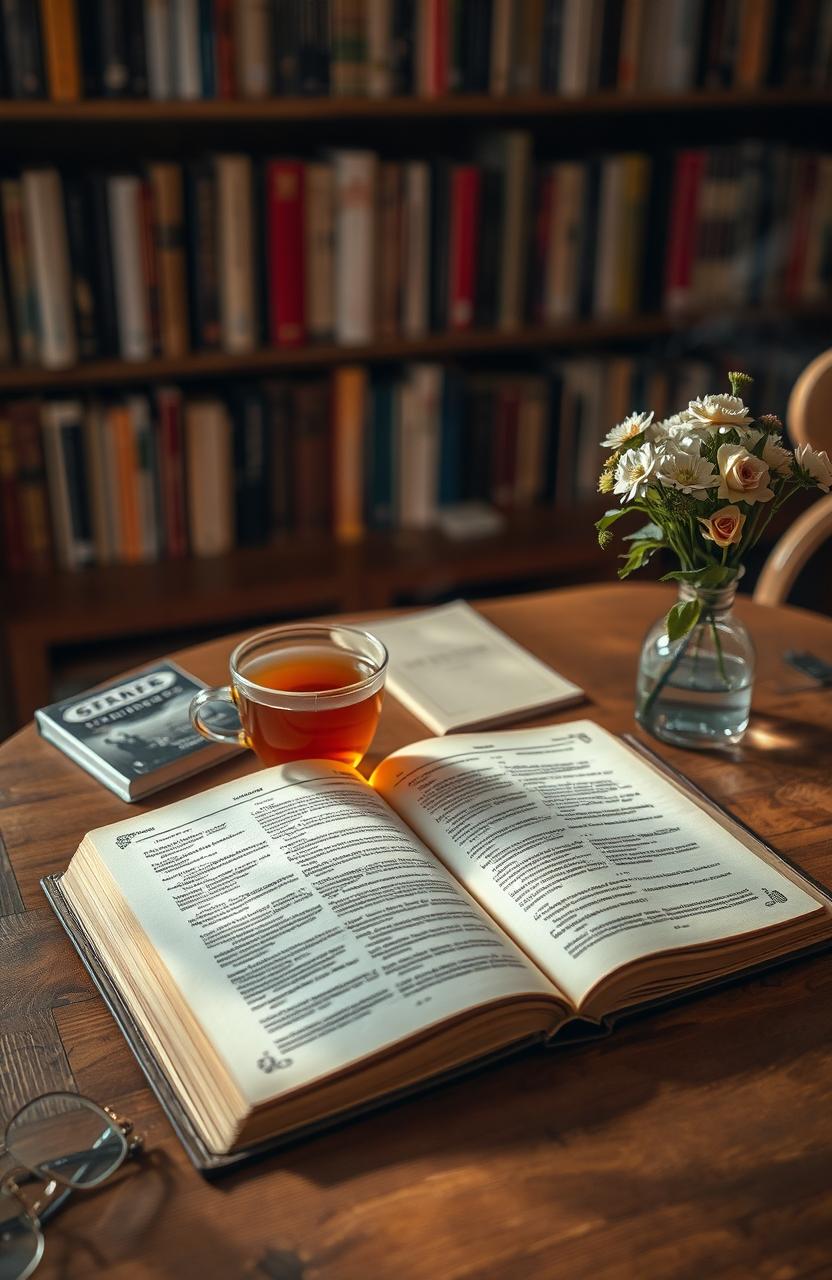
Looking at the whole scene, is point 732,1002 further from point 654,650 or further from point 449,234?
point 449,234

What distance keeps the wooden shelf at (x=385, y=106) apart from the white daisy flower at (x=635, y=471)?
46.8 inches

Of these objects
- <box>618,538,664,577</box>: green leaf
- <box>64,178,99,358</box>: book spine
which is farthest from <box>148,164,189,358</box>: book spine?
<box>618,538,664,577</box>: green leaf

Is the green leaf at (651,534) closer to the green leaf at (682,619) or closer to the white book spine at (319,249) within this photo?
the green leaf at (682,619)

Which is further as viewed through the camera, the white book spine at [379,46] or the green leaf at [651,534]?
the white book spine at [379,46]

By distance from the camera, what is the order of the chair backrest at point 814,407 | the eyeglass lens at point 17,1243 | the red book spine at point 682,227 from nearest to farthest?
1. the eyeglass lens at point 17,1243
2. the chair backrest at point 814,407
3. the red book spine at point 682,227

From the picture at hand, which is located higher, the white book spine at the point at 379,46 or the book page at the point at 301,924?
the white book spine at the point at 379,46

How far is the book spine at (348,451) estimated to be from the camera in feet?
6.75

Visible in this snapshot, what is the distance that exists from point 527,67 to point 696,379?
65 cm

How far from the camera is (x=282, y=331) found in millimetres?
2018


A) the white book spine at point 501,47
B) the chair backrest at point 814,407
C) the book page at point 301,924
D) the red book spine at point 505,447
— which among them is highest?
the white book spine at point 501,47

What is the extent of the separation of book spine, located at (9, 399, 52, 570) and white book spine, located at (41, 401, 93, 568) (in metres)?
0.01

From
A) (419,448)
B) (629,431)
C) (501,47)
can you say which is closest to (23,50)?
(501,47)

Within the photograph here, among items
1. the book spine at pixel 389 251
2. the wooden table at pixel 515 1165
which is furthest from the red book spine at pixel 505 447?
the wooden table at pixel 515 1165

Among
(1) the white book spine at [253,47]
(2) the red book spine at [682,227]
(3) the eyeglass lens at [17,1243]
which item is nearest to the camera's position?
(3) the eyeglass lens at [17,1243]
